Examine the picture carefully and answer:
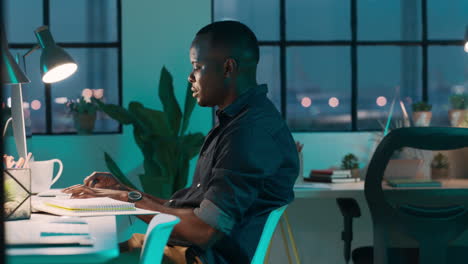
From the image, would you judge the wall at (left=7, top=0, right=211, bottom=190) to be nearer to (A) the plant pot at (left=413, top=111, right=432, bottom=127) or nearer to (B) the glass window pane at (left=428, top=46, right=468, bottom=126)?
(A) the plant pot at (left=413, top=111, right=432, bottom=127)

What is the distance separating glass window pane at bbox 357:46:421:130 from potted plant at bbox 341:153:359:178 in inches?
18.8

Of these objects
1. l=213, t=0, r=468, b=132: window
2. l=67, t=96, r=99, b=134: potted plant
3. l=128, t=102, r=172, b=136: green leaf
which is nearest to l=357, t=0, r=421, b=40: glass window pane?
l=213, t=0, r=468, b=132: window

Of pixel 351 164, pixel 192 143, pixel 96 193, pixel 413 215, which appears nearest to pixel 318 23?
pixel 351 164

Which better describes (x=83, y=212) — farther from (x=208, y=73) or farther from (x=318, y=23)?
(x=318, y=23)

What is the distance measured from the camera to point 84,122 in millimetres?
4180

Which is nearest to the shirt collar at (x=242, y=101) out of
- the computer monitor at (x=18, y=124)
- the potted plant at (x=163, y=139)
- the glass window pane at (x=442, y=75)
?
the computer monitor at (x=18, y=124)

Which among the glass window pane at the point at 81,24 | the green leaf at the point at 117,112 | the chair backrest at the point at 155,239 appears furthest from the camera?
the glass window pane at the point at 81,24

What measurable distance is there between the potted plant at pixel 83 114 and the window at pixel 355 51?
1.09 metres

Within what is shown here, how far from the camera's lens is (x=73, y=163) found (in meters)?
4.23

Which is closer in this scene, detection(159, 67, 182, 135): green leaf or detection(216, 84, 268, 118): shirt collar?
detection(216, 84, 268, 118): shirt collar

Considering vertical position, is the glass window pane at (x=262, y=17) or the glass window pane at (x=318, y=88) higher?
the glass window pane at (x=262, y=17)

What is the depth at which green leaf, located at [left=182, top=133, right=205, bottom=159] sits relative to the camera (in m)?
3.87

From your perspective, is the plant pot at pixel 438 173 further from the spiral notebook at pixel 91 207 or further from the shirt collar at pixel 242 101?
the spiral notebook at pixel 91 207

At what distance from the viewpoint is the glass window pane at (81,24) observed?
4.43 m
